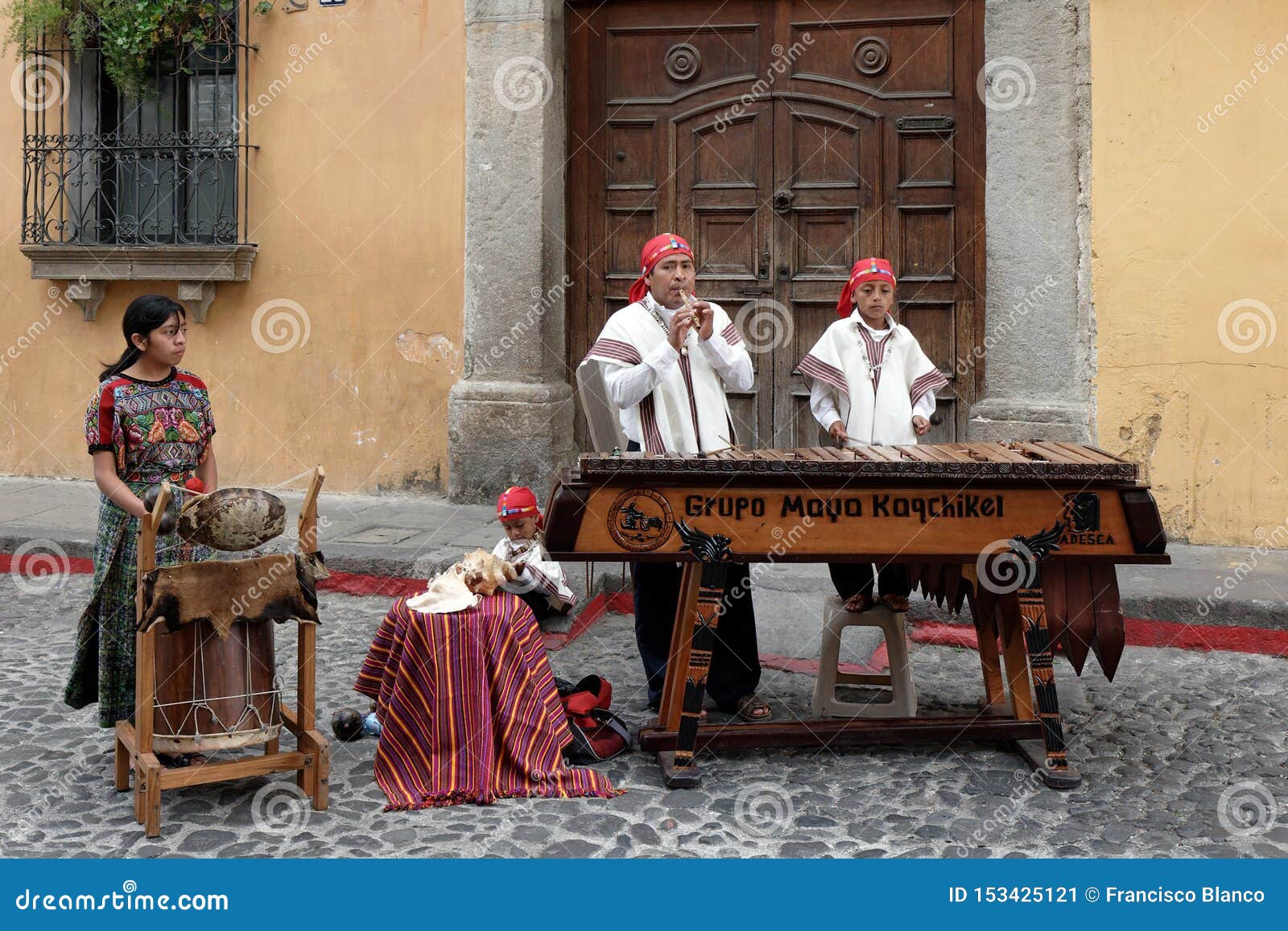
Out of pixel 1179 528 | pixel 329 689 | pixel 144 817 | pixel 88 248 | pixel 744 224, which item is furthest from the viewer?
pixel 88 248

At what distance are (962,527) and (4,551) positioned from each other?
18.1ft

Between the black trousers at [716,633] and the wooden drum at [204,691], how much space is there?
1487 mm

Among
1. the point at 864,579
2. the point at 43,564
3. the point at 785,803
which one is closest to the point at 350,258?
the point at 43,564

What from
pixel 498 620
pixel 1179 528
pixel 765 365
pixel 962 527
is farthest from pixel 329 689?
pixel 1179 528

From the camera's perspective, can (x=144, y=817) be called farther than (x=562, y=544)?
A: No

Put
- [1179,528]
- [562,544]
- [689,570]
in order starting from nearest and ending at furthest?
1. [562,544]
2. [689,570]
3. [1179,528]

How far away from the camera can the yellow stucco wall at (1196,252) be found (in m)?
7.07

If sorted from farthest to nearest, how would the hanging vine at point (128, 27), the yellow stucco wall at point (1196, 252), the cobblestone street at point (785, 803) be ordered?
the hanging vine at point (128, 27), the yellow stucco wall at point (1196, 252), the cobblestone street at point (785, 803)

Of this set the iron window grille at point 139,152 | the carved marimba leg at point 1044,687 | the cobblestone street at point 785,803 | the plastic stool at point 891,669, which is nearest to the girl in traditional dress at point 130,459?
the cobblestone street at point 785,803

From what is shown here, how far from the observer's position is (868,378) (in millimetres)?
5246

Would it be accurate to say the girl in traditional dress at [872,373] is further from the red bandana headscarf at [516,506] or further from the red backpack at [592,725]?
the red bandana headscarf at [516,506]

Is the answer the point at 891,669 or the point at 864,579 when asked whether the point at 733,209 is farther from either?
the point at 891,669

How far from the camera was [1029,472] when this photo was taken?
421cm

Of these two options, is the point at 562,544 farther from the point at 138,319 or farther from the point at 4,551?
the point at 4,551
